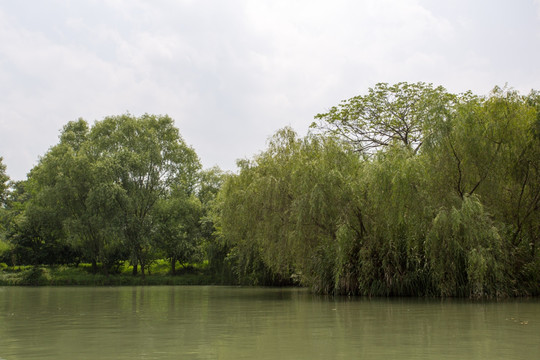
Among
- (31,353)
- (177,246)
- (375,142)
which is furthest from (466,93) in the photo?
(31,353)

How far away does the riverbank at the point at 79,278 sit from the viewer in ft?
132

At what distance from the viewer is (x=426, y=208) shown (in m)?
18.1

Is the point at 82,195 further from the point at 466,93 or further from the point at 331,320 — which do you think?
the point at 331,320

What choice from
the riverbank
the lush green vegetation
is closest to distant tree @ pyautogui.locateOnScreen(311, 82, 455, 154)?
the lush green vegetation

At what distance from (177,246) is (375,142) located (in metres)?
20.2

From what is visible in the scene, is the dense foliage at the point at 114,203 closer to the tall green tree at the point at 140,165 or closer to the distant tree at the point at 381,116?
the tall green tree at the point at 140,165

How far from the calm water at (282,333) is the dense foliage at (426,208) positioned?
3.05 metres

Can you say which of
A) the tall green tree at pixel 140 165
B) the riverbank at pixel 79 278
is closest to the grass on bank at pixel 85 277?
the riverbank at pixel 79 278

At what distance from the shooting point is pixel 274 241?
21.3 m

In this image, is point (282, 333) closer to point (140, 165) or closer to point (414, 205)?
point (414, 205)

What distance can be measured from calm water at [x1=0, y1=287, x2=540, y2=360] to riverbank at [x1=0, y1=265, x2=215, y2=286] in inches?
1082

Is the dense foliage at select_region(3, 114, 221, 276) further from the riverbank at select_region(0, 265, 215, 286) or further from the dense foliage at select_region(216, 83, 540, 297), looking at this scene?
the dense foliage at select_region(216, 83, 540, 297)

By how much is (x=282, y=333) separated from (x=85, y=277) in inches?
1407

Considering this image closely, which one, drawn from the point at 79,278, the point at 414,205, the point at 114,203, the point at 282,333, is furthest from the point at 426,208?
the point at 79,278
